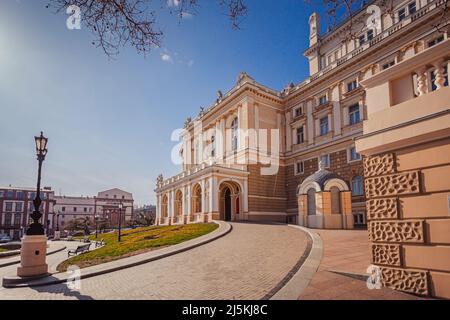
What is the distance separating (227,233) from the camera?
16891 mm

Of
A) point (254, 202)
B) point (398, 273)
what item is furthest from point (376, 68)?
point (398, 273)

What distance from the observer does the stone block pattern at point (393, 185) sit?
541 cm

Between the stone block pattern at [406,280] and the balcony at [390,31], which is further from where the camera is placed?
the balcony at [390,31]

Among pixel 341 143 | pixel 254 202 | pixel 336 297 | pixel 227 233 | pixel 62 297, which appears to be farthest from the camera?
pixel 254 202

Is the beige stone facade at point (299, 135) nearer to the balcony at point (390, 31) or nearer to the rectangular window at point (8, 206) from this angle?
the balcony at point (390, 31)

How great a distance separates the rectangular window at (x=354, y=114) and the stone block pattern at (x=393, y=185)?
21984 mm

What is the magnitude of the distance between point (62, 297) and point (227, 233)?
34.8 ft

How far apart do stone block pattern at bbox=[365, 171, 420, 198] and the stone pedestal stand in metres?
11.0

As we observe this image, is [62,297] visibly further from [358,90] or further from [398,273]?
[358,90]

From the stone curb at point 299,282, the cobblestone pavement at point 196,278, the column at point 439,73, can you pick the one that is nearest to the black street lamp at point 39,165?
the cobblestone pavement at point 196,278

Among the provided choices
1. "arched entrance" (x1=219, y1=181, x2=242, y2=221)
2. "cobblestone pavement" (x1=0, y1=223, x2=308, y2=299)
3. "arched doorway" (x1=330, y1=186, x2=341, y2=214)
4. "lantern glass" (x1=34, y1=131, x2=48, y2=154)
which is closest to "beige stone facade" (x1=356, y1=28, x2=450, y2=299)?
"cobblestone pavement" (x1=0, y1=223, x2=308, y2=299)

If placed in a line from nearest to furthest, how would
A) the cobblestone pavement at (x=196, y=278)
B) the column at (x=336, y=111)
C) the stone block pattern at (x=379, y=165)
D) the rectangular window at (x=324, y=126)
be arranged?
the stone block pattern at (x=379, y=165), the cobblestone pavement at (x=196, y=278), the column at (x=336, y=111), the rectangular window at (x=324, y=126)

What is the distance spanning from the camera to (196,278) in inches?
301

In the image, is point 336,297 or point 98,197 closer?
point 336,297
